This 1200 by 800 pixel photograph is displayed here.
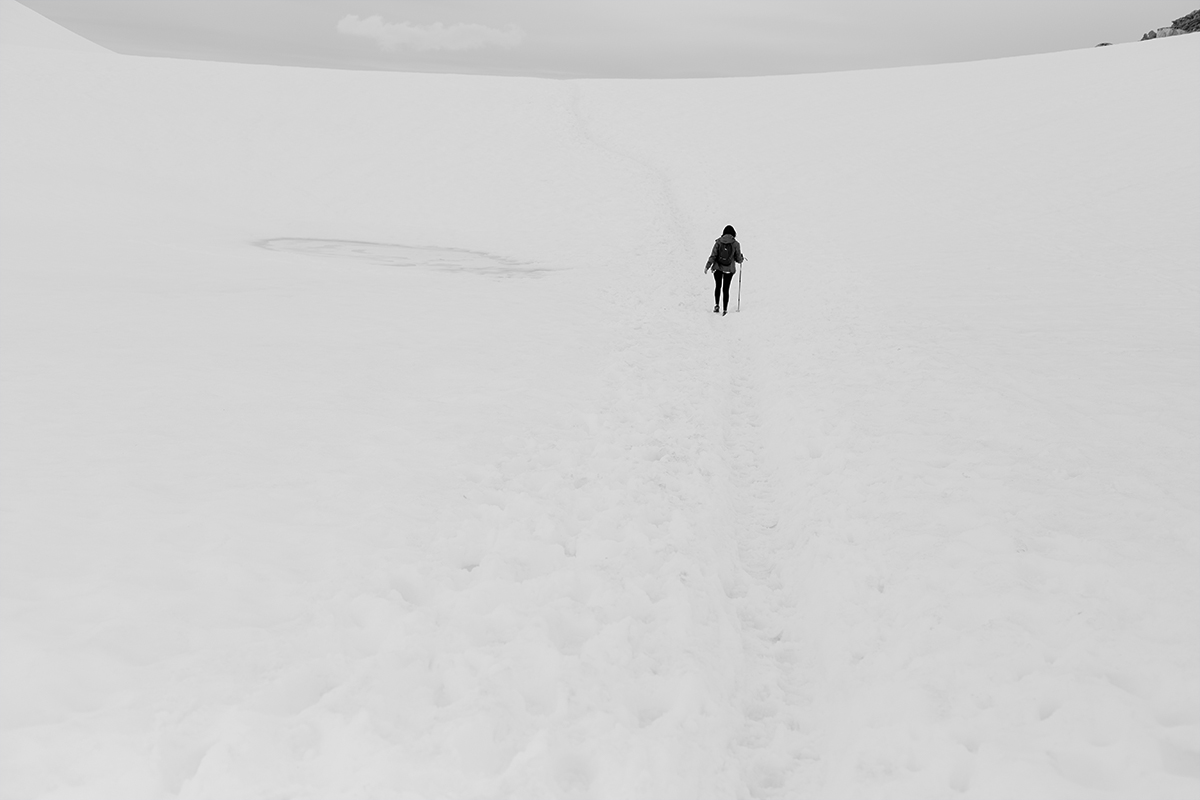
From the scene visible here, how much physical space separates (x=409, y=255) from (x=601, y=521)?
15.9 meters

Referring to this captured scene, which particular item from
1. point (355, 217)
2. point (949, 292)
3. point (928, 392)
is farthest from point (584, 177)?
point (928, 392)

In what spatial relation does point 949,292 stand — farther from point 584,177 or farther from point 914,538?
point 584,177

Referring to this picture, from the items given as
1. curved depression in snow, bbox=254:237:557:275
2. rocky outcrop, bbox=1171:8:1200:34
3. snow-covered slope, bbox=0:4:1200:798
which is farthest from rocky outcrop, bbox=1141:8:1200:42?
curved depression in snow, bbox=254:237:557:275

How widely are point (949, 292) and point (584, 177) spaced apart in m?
19.7

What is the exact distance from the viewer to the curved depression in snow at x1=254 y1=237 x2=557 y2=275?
63.5ft

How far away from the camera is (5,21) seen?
495ft

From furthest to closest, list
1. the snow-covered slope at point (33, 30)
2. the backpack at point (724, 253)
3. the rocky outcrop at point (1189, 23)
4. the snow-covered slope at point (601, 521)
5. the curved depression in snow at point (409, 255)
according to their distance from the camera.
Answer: the snow-covered slope at point (33, 30) → the rocky outcrop at point (1189, 23) → the curved depression in snow at point (409, 255) → the backpack at point (724, 253) → the snow-covered slope at point (601, 521)

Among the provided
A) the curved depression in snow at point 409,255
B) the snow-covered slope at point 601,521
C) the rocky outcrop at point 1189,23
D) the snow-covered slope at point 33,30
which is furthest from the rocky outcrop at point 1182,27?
the snow-covered slope at point 33,30

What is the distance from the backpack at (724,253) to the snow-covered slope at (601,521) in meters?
1.27

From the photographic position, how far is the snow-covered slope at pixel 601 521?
4.36 m

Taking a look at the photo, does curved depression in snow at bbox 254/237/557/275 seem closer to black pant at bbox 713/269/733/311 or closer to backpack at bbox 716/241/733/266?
black pant at bbox 713/269/733/311

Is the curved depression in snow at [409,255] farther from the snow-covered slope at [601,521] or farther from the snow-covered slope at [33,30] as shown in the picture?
the snow-covered slope at [33,30]

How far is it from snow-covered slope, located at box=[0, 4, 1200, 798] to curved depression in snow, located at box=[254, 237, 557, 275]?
38cm

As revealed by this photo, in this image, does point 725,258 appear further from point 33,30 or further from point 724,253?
point 33,30
